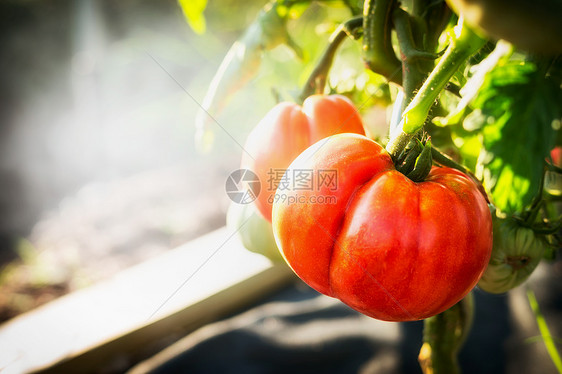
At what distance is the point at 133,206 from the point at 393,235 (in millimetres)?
1351

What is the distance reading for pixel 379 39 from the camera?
312 millimetres

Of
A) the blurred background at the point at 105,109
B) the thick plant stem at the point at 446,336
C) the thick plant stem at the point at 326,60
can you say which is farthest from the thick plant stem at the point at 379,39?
the blurred background at the point at 105,109

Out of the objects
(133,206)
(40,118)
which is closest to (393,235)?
(133,206)

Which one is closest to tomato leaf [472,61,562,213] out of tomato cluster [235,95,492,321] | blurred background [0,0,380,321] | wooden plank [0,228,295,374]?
tomato cluster [235,95,492,321]

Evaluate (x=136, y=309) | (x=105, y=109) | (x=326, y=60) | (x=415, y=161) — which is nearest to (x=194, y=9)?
(x=326, y=60)

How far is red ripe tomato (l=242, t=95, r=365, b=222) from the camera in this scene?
0.33m

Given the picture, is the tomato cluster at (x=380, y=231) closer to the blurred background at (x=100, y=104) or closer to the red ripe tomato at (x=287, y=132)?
the red ripe tomato at (x=287, y=132)

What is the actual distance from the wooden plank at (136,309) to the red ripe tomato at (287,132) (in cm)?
37

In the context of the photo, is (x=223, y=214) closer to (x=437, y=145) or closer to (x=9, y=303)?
(x=9, y=303)

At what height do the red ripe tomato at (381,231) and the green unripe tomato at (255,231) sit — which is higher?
the red ripe tomato at (381,231)

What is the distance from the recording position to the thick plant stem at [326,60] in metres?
0.35

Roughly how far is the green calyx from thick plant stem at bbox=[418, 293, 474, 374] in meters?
0.22

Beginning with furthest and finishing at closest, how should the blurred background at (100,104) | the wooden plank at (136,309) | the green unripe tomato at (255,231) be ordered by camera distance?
the blurred background at (100,104) → the wooden plank at (136,309) → the green unripe tomato at (255,231)

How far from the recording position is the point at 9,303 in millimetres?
1036
